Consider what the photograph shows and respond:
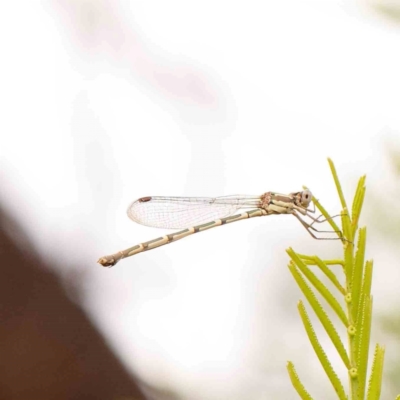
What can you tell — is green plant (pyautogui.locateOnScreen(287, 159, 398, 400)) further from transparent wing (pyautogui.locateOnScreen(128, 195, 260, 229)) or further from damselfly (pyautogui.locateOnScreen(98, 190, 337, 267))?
transparent wing (pyautogui.locateOnScreen(128, 195, 260, 229))

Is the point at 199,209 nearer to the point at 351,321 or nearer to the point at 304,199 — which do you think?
the point at 304,199

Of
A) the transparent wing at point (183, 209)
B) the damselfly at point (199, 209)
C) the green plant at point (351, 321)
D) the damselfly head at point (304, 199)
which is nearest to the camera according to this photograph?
the green plant at point (351, 321)

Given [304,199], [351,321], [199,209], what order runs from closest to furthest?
[351,321] → [304,199] → [199,209]

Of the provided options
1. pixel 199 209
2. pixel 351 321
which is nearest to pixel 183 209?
pixel 199 209

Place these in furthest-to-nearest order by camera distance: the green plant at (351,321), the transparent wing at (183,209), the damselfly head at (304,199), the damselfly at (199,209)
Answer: the transparent wing at (183,209) < the damselfly at (199,209) < the damselfly head at (304,199) < the green plant at (351,321)

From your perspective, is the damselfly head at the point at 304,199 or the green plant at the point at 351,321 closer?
the green plant at the point at 351,321

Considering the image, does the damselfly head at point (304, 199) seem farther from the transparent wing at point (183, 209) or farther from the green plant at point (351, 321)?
the green plant at point (351, 321)

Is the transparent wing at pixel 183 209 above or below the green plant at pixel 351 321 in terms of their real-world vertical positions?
above

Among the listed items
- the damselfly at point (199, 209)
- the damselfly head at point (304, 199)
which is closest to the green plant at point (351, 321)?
the damselfly head at point (304, 199)
